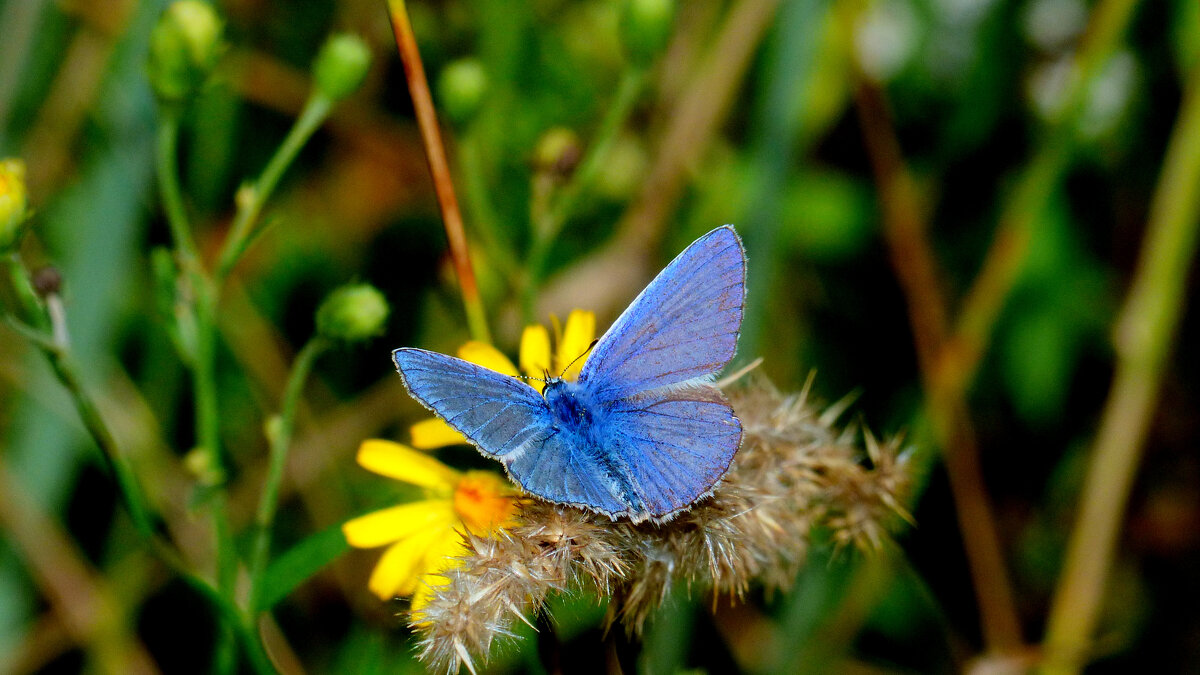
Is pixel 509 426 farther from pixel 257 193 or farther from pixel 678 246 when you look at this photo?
pixel 678 246

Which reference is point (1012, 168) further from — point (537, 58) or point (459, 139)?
point (459, 139)

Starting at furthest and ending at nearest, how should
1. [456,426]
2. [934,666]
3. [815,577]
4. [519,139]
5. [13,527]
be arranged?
1. [519,139]
2. [934,666]
3. [13,527]
4. [815,577]
5. [456,426]

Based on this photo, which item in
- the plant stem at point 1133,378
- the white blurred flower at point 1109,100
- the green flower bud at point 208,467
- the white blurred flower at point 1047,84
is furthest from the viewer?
the white blurred flower at point 1047,84

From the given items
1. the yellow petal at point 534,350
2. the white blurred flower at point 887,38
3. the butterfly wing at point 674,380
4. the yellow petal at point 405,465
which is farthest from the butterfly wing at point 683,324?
the white blurred flower at point 887,38

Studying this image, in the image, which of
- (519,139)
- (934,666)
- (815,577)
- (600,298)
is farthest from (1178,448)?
(519,139)

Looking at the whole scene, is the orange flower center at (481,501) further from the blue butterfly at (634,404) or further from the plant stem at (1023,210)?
the plant stem at (1023,210)

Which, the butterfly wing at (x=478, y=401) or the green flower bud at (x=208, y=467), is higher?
the green flower bud at (x=208, y=467)
